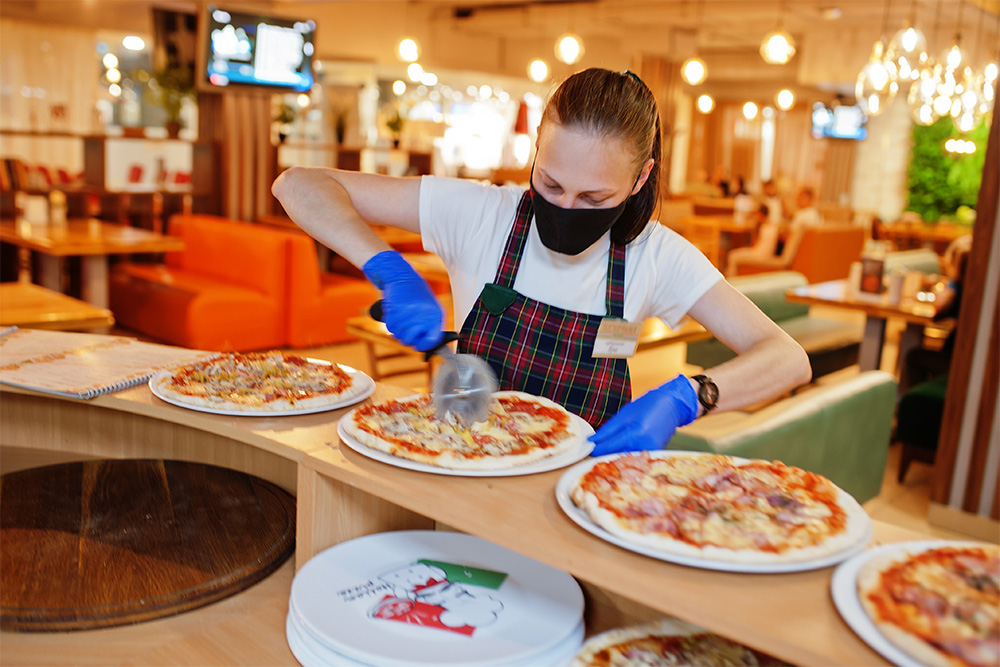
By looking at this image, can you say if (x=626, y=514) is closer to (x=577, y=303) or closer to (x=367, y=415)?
(x=367, y=415)

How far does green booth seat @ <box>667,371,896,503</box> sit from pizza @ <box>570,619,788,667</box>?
98 cm

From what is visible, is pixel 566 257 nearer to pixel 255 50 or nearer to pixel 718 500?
pixel 718 500

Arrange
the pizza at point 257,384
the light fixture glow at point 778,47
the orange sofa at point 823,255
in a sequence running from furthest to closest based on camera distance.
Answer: the orange sofa at point 823,255 < the light fixture glow at point 778,47 < the pizza at point 257,384

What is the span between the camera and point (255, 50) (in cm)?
652

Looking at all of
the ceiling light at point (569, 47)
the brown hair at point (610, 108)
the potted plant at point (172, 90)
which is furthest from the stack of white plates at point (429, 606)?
the ceiling light at point (569, 47)

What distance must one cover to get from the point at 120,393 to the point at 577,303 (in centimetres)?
84

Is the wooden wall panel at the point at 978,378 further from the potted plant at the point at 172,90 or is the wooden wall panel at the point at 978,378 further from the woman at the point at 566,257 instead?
the potted plant at the point at 172,90

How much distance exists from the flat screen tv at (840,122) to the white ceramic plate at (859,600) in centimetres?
1433

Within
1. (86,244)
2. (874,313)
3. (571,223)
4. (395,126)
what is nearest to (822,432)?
(571,223)

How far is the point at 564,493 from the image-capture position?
104 centimetres

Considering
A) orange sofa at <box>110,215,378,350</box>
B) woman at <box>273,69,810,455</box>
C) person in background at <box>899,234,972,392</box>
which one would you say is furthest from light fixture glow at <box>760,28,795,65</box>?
woman at <box>273,69,810,455</box>

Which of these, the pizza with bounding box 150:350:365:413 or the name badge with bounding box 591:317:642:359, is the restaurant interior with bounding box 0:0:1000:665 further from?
the name badge with bounding box 591:317:642:359

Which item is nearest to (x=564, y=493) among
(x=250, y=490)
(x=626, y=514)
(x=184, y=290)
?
(x=626, y=514)

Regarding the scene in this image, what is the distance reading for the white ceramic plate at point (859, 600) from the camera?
29.8 inches
